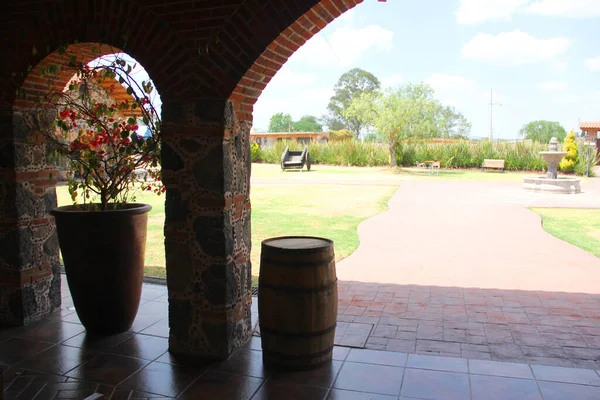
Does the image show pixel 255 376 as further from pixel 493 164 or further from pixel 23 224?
pixel 493 164

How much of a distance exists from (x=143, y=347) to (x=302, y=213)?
6509 millimetres

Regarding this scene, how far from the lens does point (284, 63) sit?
3.16m

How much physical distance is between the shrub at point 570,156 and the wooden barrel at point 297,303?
20203 millimetres

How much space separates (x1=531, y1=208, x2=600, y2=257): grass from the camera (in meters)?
6.82

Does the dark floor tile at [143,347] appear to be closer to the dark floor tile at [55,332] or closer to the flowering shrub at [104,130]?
the dark floor tile at [55,332]

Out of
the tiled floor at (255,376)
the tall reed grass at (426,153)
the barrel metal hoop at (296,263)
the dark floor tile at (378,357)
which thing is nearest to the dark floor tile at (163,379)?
the tiled floor at (255,376)

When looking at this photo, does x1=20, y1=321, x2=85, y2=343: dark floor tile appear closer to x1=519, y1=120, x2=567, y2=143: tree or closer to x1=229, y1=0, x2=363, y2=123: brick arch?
x1=229, y1=0, x2=363, y2=123: brick arch

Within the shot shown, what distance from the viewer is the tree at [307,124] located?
7750 cm

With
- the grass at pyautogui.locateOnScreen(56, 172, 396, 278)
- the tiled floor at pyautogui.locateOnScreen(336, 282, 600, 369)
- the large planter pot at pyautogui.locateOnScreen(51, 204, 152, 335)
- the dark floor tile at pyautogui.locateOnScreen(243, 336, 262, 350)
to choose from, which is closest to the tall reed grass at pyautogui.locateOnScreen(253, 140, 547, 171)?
the grass at pyautogui.locateOnScreen(56, 172, 396, 278)

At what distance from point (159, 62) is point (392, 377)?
2.44m

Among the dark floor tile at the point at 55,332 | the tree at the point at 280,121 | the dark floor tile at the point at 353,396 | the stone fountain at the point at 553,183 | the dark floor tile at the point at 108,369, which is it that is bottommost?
the dark floor tile at the point at 353,396

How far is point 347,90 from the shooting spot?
71.1m

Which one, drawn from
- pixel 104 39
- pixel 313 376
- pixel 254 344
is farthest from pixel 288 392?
pixel 104 39

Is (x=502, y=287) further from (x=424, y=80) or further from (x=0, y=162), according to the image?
(x=424, y=80)
